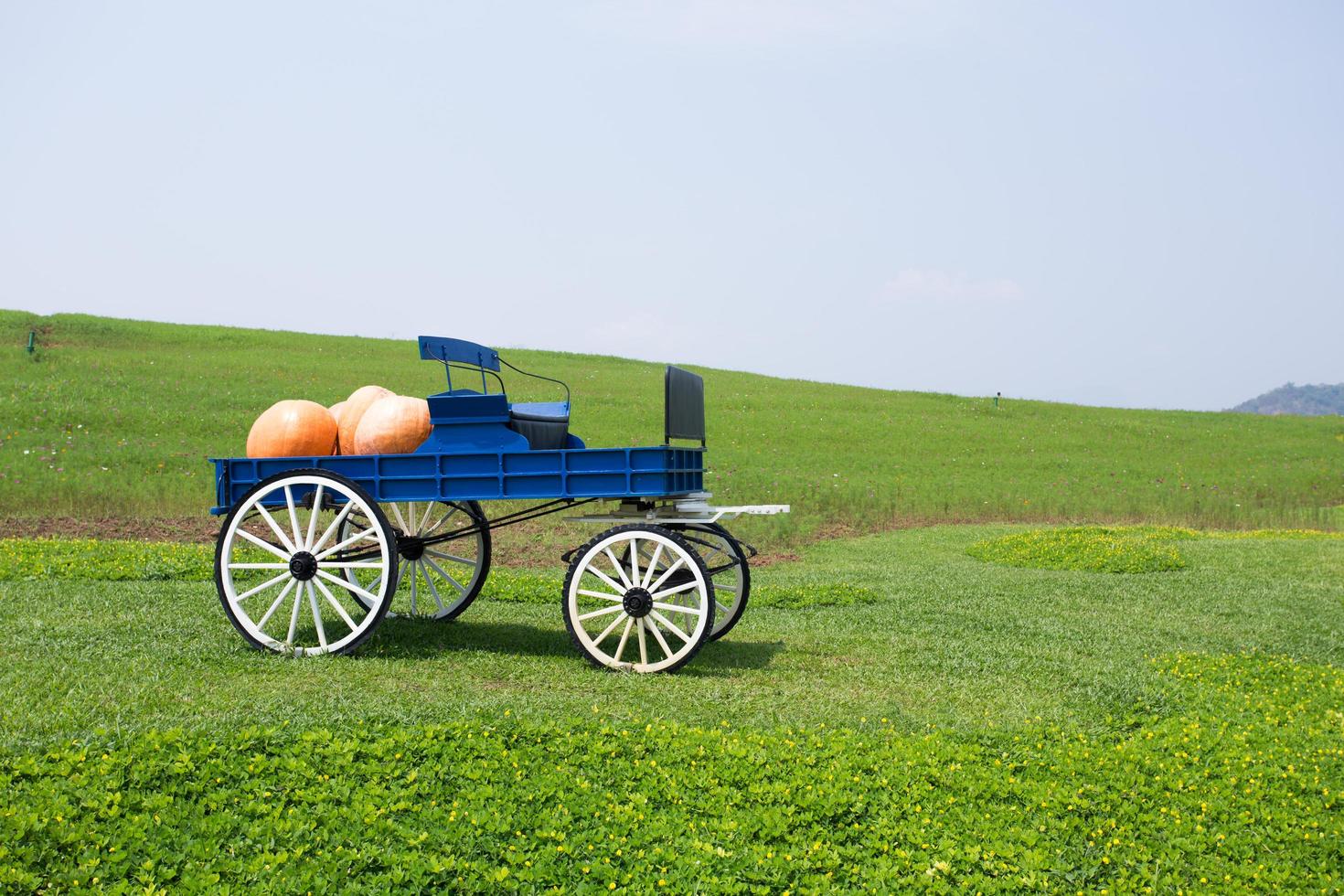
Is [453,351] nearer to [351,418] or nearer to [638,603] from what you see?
[351,418]

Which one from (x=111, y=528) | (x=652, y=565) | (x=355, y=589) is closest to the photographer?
(x=652, y=565)

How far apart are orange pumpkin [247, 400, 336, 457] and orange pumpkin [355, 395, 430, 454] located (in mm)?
433

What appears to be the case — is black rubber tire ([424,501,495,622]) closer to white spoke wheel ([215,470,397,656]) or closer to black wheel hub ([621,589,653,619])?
white spoke wheel ([215,470,397,656])

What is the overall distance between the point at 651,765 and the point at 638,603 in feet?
7.00

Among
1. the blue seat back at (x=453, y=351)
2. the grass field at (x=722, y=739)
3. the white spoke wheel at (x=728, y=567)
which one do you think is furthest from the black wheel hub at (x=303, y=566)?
the white spoke wheel at (x=728, y=567)

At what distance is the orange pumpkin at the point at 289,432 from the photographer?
30.9ft

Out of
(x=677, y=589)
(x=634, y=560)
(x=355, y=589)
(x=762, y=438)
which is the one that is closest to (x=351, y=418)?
(x=355, y=589)

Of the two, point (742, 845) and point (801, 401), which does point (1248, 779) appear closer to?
point (742, 845)

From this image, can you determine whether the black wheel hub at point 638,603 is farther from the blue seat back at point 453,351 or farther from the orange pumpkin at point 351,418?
the orange pumpkin at point 351,418

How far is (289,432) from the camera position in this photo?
9445mm

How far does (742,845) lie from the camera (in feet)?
19.0

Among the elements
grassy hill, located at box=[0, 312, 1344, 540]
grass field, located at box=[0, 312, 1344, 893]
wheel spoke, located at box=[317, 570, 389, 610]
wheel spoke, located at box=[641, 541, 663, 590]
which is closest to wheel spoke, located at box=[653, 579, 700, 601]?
wheel spoke, located at box=[641, 541, 663, 590]

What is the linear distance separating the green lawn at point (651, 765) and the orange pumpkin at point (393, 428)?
1.78 metres

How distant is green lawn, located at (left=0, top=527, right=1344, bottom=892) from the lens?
5594mm
